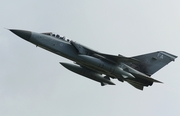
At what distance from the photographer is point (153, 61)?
31.7 metres

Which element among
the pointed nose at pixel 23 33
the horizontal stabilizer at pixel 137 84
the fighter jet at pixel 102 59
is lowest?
the horizontal stabilizer at pixel 137 84

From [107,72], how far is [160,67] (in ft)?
18.8

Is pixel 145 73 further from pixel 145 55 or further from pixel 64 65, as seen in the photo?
pixel 64 65

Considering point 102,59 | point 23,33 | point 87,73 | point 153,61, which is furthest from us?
point 87,73

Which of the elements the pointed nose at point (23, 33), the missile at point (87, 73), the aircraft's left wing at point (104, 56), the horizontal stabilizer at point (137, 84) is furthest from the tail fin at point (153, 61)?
the pointed nose at point (23, 33)

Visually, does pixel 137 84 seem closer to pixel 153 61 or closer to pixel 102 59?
pixel 153 61

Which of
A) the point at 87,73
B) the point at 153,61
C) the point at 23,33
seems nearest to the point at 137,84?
the point at 153,61

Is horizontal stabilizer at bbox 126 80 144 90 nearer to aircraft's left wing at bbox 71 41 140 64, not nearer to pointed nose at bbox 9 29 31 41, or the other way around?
aircraft's left wing at bbox 71 41 140 64

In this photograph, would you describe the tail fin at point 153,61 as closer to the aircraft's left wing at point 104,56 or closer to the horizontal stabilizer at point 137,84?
the horizontal stabilizer at point 137,84

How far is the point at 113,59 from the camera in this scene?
29.0m

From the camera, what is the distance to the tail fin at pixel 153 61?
3139 cm

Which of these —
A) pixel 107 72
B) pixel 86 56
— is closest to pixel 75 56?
pixel 86 56

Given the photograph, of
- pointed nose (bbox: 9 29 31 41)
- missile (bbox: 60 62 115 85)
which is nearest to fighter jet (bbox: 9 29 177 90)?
pointed nose (bbox: 9 29 31 41)

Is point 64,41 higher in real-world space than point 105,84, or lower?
higher
